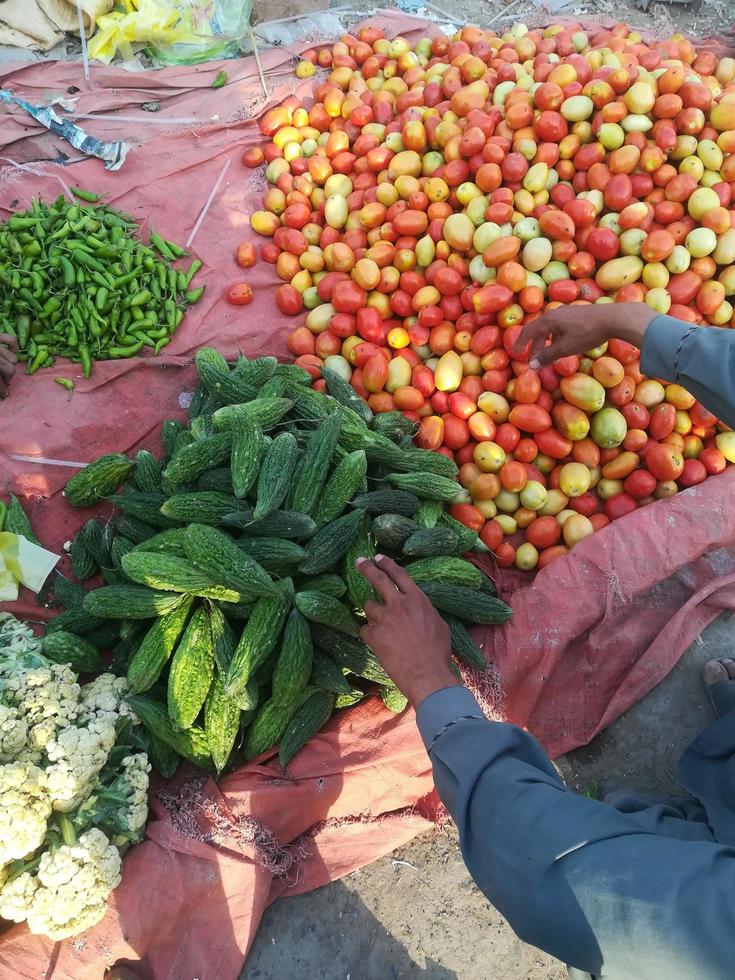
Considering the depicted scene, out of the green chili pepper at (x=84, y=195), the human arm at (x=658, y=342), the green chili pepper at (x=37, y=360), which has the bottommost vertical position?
the green chili pepper at (x=37, y=360)

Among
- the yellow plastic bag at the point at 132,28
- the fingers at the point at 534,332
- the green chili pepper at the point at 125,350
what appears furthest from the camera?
the yellow plastic bag at the point at 132,28

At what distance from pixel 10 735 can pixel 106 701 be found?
1.15 feet

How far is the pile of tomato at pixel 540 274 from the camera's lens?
3.20 metres

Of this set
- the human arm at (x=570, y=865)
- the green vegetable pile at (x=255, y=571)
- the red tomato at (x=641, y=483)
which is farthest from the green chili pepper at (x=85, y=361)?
the red tomato at (x=641, y=483)

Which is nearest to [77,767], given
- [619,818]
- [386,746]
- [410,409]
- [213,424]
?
[386,746]

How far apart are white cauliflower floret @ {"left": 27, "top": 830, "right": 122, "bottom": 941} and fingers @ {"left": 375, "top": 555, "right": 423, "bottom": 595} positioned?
136cm

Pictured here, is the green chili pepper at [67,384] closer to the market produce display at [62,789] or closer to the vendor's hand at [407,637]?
the market produce display at [62,789]

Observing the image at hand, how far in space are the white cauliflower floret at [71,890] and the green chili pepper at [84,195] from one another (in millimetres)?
3884

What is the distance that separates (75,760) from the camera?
2154mm

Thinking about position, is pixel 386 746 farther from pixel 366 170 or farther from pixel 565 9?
pixel 565 9

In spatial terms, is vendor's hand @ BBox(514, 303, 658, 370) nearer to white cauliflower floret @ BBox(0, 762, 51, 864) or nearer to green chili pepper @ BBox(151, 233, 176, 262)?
green chili pepper @ BBox(151, 233, 176, 262)

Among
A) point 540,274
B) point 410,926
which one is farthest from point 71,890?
point 540,274

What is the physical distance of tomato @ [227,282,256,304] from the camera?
4004 mm

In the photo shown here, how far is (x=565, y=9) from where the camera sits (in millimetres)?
6035
